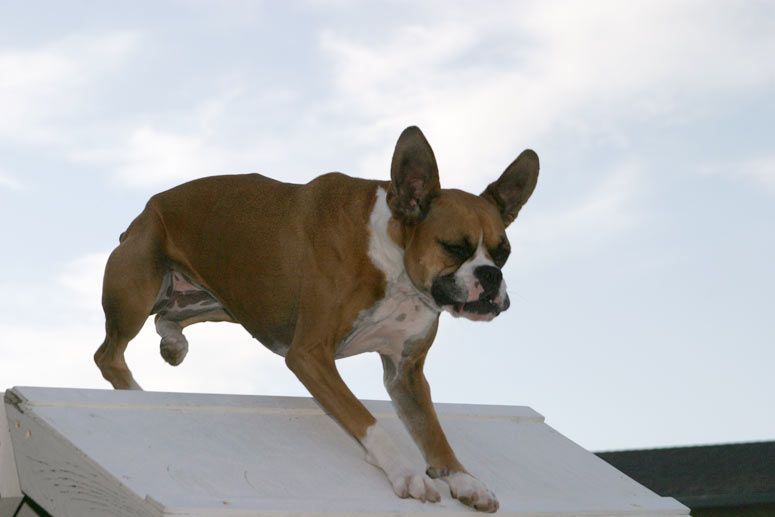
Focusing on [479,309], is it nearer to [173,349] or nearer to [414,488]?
[414,488]

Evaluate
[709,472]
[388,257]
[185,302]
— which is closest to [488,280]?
[388,257]

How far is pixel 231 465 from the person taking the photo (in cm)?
382

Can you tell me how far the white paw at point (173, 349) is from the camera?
528 centimetres

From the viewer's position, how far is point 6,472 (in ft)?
13.8

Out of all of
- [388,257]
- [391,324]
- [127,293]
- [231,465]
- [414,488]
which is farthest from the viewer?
[127,293]

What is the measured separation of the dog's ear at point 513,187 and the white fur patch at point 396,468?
1.07 m

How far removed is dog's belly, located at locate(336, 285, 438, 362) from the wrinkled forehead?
0.30 meters

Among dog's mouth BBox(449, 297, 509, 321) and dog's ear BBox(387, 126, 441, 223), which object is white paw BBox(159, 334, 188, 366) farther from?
dog's mouth BBox(449, 297, 509, 321)

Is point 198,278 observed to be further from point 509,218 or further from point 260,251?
point 509,218

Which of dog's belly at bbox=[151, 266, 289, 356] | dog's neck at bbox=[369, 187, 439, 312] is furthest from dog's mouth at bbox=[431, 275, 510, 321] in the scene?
dog's belly at bbox=[151, 266, 289, 356]

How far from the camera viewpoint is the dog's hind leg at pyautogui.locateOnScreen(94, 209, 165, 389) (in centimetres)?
500

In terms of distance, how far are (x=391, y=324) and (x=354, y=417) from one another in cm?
47

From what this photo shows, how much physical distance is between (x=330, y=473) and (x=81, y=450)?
2.84ft

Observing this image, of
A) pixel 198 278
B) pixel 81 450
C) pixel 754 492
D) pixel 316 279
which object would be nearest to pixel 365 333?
pixel 316 279
